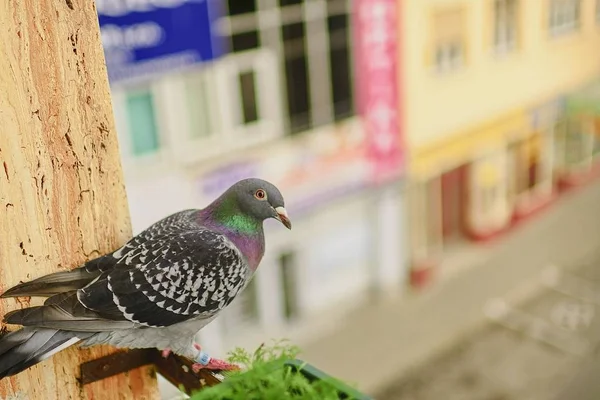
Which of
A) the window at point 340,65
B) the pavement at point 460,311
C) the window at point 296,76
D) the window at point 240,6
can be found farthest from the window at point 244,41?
the pavement at point 460,311

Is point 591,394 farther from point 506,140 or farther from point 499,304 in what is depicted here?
point 506,140

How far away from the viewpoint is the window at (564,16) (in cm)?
575

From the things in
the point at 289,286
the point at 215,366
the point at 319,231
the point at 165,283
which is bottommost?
the point at 289,286

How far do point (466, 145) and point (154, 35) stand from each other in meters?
3.15

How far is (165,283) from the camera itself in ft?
2.68

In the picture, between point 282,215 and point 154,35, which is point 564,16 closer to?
point 154,35

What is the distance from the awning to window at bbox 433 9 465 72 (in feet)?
1.94

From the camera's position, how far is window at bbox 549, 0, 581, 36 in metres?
5.75

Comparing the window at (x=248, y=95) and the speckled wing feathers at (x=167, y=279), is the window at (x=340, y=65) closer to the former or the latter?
the window at (x=248, y=95)

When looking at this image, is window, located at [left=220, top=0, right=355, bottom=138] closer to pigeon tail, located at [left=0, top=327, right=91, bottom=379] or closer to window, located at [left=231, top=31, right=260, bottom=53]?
window, located at [left=231, top=31, right=260, bottom=53]

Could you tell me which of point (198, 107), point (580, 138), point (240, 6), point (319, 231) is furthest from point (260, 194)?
point (580, 138)

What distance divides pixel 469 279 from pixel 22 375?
5.15 m

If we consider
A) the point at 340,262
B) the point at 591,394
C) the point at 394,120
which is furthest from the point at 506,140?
the point at 591,394

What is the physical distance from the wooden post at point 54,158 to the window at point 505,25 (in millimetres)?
5218
